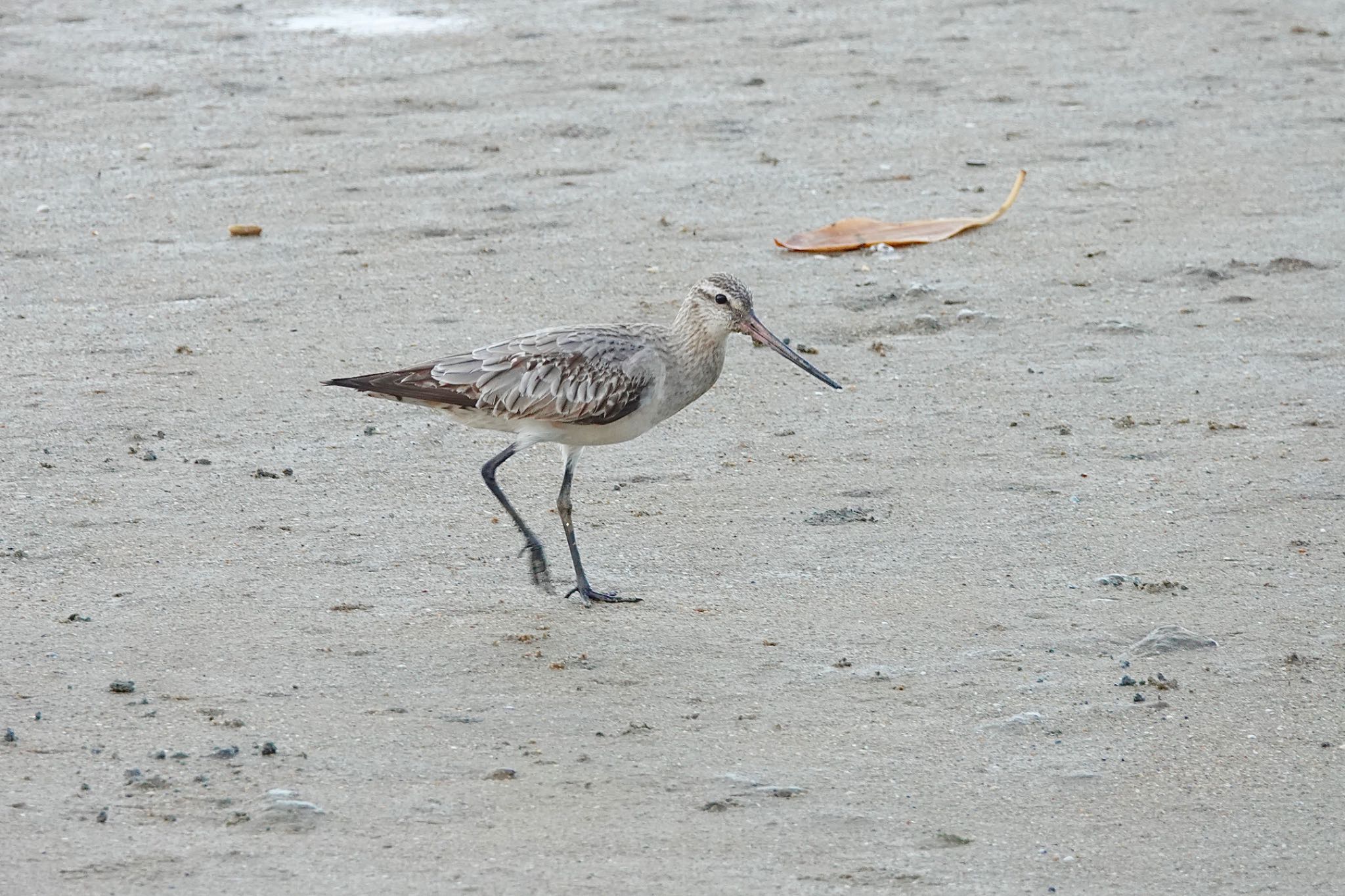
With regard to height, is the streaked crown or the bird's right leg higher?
the streaked crown

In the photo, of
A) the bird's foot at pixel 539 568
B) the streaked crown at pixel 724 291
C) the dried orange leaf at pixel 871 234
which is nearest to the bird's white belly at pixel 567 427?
the bird's foot at pixel 539 568

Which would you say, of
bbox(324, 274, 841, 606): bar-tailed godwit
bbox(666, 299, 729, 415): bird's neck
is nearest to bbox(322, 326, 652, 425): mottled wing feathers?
bbox(324, 274, 841, 606): bar-tailed godwit

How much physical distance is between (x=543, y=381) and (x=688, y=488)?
1.02m

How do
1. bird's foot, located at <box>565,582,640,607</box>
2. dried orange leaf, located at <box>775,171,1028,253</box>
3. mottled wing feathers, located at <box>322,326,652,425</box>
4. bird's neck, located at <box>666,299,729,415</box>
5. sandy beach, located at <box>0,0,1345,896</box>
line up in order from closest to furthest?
1. sandy beach, located at <box>0,0,1345,896</box>
2. bird's foot, located at <box>565,582,640,607</box>
3. mottled wing feathers, located at <box>322,326,652,425</box>
4. bird's neck, located at <box>666,299,729,415</box>
5. dried orange leaf, located at <box>775,171,1028,253</box>

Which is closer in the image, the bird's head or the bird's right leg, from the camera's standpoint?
the bird's right leg

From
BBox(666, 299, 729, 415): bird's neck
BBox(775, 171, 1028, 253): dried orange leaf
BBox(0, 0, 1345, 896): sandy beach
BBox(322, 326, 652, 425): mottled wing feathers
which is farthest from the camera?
BBox(775, 171, 1028, 253): dried orange leaf

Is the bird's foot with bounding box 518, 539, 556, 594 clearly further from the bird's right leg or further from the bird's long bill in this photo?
the bird's long bill

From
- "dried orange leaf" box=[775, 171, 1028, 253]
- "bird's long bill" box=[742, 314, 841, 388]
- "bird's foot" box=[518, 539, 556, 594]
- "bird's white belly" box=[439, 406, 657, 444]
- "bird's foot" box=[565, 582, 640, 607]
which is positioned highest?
"bird's long bill" box=[742, 314, 841, 388]

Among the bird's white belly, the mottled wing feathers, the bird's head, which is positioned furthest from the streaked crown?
the bird's white belly

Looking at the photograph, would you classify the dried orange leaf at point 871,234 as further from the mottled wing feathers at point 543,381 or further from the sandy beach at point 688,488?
the mottled wing feathers at point 543,381

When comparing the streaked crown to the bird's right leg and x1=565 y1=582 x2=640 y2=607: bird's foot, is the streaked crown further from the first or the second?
x1=565 y1=582 x2=640 y2=607: bird's foot

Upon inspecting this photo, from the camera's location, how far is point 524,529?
20.2ft

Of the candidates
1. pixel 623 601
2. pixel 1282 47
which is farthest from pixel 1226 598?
pixel 1282 47

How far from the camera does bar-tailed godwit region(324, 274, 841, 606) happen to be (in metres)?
6.18
